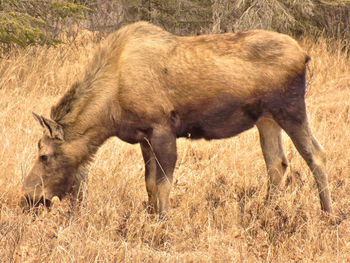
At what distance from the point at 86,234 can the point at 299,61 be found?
278 centimetres

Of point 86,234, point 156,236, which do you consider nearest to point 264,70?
point 156,236

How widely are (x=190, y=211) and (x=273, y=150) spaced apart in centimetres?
133

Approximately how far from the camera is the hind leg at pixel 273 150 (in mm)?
6207

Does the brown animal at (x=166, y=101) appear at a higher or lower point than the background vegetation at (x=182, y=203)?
higher

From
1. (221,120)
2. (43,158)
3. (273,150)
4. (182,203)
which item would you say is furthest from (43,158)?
(273,150)

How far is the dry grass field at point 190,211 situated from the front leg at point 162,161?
163 mm

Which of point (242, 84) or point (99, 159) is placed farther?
point (99, 159)

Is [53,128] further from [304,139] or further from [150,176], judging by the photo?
[304,139]

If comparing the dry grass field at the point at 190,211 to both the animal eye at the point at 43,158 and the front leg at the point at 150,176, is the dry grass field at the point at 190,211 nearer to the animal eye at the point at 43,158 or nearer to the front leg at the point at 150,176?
the front leg at the point at 150,176

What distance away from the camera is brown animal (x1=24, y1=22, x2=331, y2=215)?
5277 mm

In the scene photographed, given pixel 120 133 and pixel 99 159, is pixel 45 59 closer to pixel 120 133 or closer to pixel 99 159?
pixel 99 159

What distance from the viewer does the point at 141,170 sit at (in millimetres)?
6652

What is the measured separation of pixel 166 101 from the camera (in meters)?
5.34

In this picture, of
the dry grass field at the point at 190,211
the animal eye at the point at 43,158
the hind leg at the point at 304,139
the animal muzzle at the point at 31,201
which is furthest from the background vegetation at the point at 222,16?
the animal muzzle at the point at 31,201
